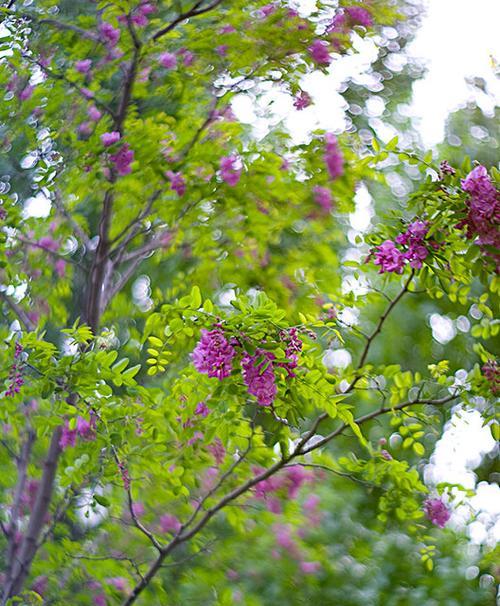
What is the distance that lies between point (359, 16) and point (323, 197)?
65cm

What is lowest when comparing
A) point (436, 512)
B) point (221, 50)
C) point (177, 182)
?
point (436, 512)

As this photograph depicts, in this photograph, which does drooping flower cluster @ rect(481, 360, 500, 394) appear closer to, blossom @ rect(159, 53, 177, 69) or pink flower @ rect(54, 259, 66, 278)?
blossom @ rect(159, 53, 177, 69)

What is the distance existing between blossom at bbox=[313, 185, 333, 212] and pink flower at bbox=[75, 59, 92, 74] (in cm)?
91

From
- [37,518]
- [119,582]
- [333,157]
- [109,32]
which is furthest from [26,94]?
[119,582]

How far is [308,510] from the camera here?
428 centimetres

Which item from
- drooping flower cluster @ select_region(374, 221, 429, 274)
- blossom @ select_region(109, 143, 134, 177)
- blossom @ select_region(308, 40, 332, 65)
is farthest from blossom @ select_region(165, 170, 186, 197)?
drooping flower cluster @ select_region(374, 221, 429, 274)

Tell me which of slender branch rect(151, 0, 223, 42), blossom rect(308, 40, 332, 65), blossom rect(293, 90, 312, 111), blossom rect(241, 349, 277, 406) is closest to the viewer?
blossom rect(241, 349, 277, 406)

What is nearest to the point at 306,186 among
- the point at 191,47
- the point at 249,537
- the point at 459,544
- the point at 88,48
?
the point at 191,47

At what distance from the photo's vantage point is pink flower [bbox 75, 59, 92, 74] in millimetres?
2920

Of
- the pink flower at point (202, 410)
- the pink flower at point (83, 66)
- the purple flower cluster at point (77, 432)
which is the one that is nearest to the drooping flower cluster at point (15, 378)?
the purple flower cluster at point (77, 432)

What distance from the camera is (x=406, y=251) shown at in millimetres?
2051

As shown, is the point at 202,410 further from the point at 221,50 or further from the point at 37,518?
the point at 221,50

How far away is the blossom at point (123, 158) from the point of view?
277cm

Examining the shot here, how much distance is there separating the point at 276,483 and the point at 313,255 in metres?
0.93
